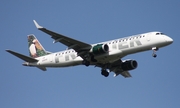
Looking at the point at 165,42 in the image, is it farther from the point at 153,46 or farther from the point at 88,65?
the point at 88,65

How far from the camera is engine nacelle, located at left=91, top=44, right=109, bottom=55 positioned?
52094 mm

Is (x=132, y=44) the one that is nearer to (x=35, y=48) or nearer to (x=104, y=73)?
(x=104, y=73)

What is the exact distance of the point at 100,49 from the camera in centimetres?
5216

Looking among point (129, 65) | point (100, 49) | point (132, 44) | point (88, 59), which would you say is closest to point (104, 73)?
Result: point (129, 65)

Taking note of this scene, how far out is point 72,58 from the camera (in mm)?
55656

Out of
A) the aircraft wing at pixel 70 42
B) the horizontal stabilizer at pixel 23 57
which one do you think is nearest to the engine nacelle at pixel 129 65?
the aircraft wing at pixel 70 42

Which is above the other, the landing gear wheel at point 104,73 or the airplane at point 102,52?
the airplane at point 102,52

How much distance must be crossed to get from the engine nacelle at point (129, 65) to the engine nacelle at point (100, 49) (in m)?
6.59

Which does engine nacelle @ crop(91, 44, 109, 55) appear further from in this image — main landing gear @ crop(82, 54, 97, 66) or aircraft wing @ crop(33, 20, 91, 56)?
aircraft wing @ crop(33, 20, 91, 56)

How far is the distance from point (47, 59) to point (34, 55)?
4.59 metres

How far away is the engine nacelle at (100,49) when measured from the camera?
171 ft

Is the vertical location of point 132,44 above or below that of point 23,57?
below

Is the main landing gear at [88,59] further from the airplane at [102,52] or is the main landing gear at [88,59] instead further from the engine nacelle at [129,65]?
the engine nacelle at [129,65]

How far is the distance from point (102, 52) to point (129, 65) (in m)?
7.19
